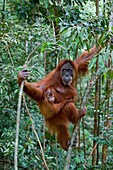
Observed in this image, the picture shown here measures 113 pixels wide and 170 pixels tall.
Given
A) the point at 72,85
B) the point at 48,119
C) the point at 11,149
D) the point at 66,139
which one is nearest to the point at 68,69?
the point at 72,85

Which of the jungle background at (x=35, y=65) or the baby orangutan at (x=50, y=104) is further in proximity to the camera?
the baby orangutan at (x=50, y=104)

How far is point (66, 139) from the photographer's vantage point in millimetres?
3863

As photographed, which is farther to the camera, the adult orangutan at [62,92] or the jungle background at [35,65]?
the adult orangutan at [62,92]

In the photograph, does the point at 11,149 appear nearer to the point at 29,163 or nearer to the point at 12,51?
the point at 29,163

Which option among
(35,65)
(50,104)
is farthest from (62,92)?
(35,65)

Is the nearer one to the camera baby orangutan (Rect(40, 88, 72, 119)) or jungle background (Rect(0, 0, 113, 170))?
jungle background (Rect(0, 0, 113, 170))

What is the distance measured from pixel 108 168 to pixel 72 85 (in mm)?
1551

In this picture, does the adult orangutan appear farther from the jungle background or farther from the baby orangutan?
the jungle background

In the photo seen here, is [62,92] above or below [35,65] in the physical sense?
below

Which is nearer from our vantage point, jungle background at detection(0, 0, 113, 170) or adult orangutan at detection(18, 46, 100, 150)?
jungle background at detection(0, 0, 113, 170)

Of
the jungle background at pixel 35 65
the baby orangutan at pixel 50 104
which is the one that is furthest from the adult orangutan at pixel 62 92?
the jungle background at pixel 35 65

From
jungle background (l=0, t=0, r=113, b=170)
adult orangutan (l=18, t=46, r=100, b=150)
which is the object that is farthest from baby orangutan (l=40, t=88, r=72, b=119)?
jungle background (l=0, t=0, r=113, b=170)

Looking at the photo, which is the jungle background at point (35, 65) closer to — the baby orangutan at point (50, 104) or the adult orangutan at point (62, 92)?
the adult orangutan at point (62, 92)

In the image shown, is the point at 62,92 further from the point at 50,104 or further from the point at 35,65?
the point at 35,65
